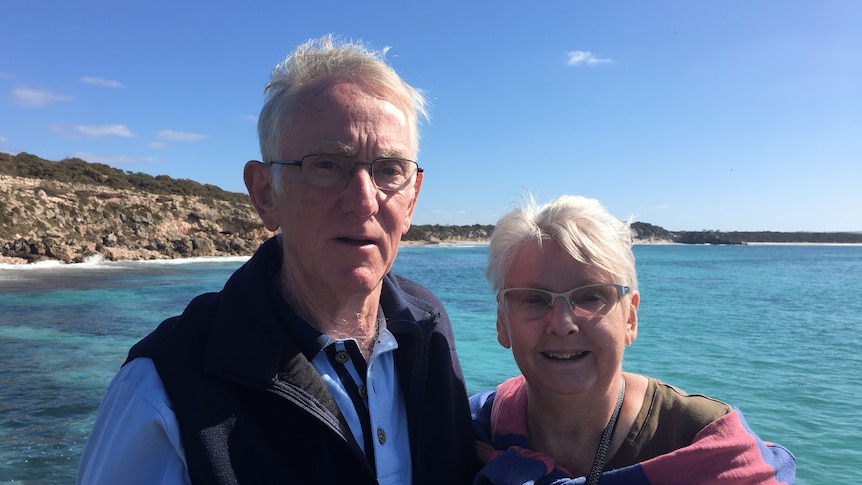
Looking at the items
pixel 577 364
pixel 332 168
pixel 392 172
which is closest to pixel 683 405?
pixel 577 364

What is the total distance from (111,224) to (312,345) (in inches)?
1820

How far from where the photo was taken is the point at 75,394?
8438mm

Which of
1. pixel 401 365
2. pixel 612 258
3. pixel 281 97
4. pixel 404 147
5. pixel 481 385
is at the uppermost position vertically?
pixel 281 97

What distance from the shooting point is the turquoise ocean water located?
23.5 ft

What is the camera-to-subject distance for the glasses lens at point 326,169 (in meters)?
1.77

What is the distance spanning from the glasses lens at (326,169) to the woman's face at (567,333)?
82cm

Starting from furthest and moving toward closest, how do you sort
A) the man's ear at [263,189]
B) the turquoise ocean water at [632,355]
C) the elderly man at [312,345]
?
the turquoise ocean water at [632,355], the man's ear at [263,189], the elderly man at [312,345]

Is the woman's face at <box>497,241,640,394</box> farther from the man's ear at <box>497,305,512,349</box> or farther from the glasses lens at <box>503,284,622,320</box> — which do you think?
the man's ear at <box>497,305,512,349</box>

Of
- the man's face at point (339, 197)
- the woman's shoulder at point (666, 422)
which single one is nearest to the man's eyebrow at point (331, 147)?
the man's face at point (339, 197)

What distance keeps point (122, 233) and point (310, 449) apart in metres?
45.7

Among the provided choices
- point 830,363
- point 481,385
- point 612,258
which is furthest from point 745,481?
point 830,363

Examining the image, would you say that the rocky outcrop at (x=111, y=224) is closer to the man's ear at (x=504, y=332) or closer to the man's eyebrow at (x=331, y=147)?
the man's ear at (x=504, y=332)

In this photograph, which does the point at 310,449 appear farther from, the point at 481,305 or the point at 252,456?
the point at 481,305

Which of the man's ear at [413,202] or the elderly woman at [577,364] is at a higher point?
the man's ear at [413,202]
